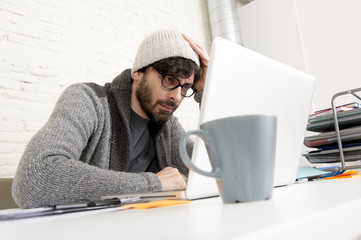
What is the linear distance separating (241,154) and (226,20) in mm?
2942

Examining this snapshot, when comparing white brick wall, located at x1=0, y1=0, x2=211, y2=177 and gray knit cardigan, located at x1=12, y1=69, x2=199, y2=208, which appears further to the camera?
white brick wall, located at x1=0, y1=0, x2=211, y2=177

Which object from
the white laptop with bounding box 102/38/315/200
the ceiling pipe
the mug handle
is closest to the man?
the white laptop with bounding box 102/38/315/200

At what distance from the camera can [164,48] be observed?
4.47ft

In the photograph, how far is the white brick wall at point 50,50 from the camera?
5.79 ft

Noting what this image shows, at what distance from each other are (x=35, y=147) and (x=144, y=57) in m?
0.69

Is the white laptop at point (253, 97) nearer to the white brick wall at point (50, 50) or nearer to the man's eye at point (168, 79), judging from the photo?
the man's eye at point (168, 79)

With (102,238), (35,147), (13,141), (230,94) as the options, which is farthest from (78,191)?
(13,141)

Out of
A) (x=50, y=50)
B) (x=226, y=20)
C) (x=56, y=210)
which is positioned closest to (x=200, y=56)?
(x=50, y=50)

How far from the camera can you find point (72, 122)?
1.05m

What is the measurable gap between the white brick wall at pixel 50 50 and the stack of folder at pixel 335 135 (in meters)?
1.53

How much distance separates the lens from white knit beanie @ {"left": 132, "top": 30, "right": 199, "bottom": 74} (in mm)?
1359

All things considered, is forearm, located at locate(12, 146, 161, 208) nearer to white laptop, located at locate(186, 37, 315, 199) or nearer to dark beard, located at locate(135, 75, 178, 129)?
white laptop, located at locate(186, 37, 315, 199)

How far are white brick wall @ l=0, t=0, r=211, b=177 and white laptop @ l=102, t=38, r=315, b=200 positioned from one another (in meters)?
1.47

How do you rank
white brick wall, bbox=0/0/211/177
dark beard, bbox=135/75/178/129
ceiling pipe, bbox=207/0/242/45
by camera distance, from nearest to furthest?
dark beard, bbox=135/75/178/129
white brick wall, bbox=0/0/211/177
ceiling pipe, bbox=207/0/242/45
